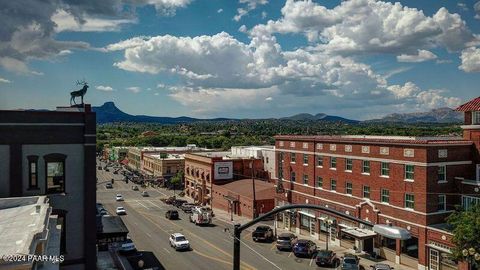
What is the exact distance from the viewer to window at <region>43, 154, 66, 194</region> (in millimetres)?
22469

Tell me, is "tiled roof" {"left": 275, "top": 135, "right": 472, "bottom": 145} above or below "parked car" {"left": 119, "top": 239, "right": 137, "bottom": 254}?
above

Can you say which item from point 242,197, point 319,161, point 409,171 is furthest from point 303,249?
point 242,197

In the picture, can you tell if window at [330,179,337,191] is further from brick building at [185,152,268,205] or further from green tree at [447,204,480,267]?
brick building at [185,152,268,205]

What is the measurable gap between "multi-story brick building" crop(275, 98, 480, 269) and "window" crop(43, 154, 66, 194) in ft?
77.2

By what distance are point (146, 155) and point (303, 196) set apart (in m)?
81.1

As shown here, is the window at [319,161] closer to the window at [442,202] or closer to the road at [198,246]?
the road at [198,246]

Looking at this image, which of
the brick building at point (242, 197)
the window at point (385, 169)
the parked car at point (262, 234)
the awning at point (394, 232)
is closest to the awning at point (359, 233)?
the window at point (385, 169)

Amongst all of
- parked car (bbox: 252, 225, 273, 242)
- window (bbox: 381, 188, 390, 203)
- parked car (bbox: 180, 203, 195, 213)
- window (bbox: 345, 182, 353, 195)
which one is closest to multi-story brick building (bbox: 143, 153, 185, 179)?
parked car (bbox: 180, 203, 195, 213)

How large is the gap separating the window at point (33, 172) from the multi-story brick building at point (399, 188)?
24760 mm

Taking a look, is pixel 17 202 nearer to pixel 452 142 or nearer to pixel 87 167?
pixel 87 167

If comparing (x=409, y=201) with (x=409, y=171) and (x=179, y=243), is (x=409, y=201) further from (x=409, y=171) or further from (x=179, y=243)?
Result: (x=179, y=243)

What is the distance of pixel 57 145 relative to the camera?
22.5 metres

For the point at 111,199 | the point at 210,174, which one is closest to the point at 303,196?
the point at 210,174

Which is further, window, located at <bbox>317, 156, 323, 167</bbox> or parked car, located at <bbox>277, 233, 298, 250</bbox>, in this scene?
window, located at <bbox>317, 156, 323, 167</bbox>
